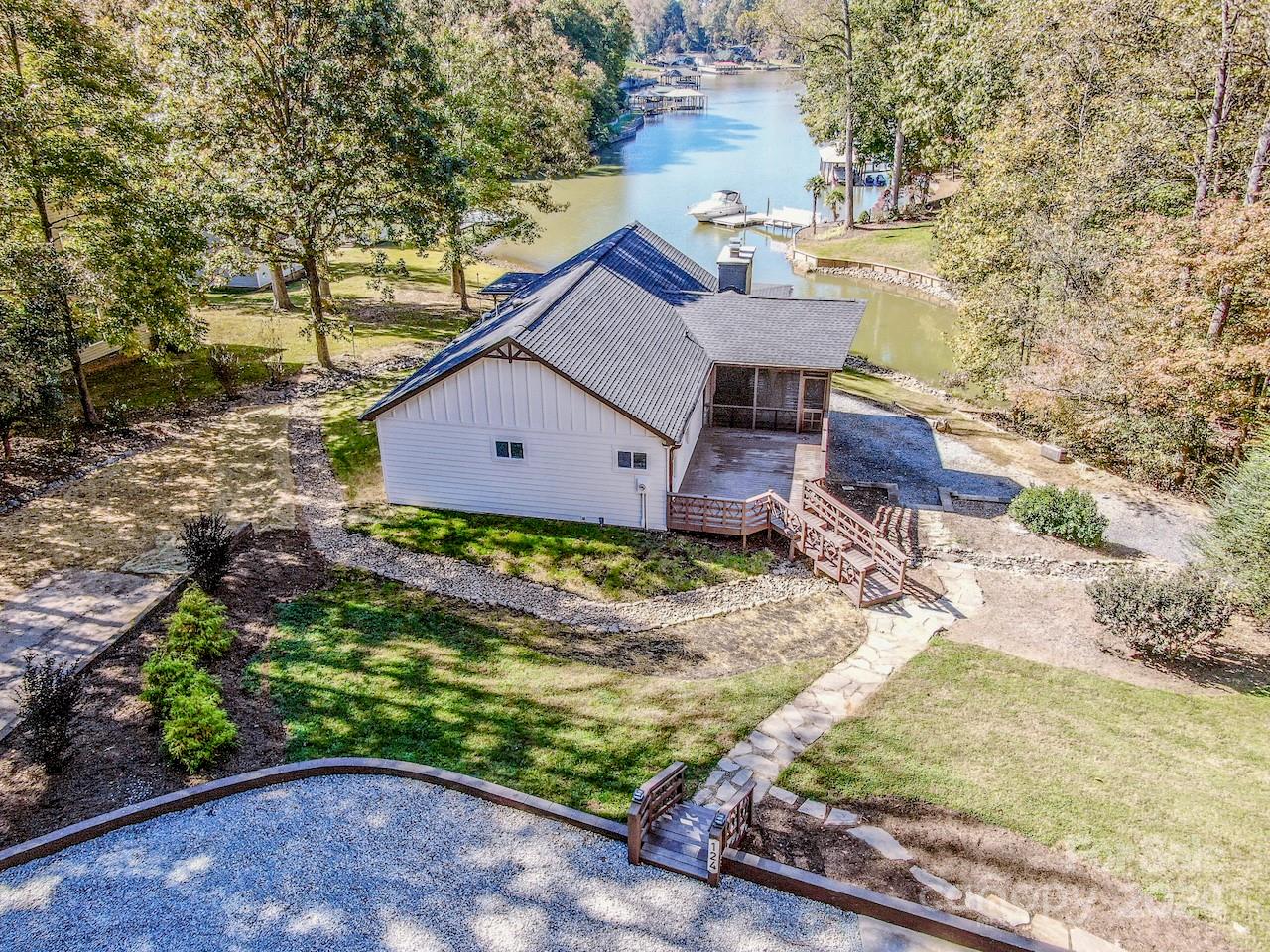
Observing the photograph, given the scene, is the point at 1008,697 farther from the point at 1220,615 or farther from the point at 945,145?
the point at 945,145

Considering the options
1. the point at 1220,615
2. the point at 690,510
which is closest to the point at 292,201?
the point at 690,510

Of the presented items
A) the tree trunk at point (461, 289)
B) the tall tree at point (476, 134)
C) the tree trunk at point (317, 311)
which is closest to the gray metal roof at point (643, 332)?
the tall tree at point (476, 134)

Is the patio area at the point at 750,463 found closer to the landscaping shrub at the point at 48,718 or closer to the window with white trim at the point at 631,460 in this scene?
the window with white trim at the point at 631,460

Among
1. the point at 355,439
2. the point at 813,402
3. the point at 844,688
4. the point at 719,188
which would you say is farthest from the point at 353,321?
the point at 719,188

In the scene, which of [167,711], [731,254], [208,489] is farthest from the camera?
[731,254]

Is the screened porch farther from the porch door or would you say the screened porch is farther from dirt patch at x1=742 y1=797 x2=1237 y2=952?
dirt patch at x1=742 y1=797 x2=1237 y2=952
